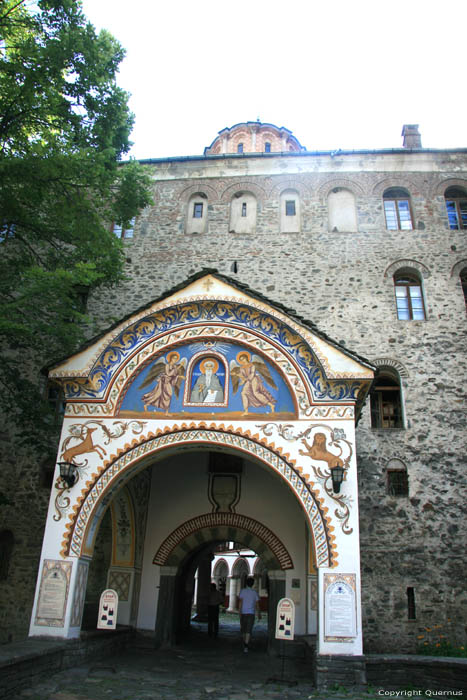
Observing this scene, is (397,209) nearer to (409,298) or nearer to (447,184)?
(447,184)

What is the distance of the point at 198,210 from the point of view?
15.2 metres

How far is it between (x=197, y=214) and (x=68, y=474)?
895 cm

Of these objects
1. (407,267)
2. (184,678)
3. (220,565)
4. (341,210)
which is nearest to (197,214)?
(341,210)

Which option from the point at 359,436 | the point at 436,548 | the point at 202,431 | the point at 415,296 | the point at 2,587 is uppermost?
the point at 415,296

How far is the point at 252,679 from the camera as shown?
7766 millimetres

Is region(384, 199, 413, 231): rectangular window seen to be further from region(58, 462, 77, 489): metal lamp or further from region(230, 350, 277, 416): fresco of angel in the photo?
region(58, 462, 77, 489): metal lamp

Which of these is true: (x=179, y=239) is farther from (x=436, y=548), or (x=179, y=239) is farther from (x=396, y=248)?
(x=436, y=548)

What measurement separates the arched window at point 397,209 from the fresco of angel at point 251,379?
710 cm

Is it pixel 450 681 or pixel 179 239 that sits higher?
pixel 179 239

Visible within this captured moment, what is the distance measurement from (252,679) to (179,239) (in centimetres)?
1046

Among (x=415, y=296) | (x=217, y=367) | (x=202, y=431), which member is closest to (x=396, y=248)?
(x=415, y=296)

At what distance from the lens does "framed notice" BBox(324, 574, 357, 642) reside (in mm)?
7281

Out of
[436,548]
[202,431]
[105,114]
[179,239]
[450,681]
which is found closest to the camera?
[450,681]

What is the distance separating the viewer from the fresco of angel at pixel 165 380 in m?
8.92
